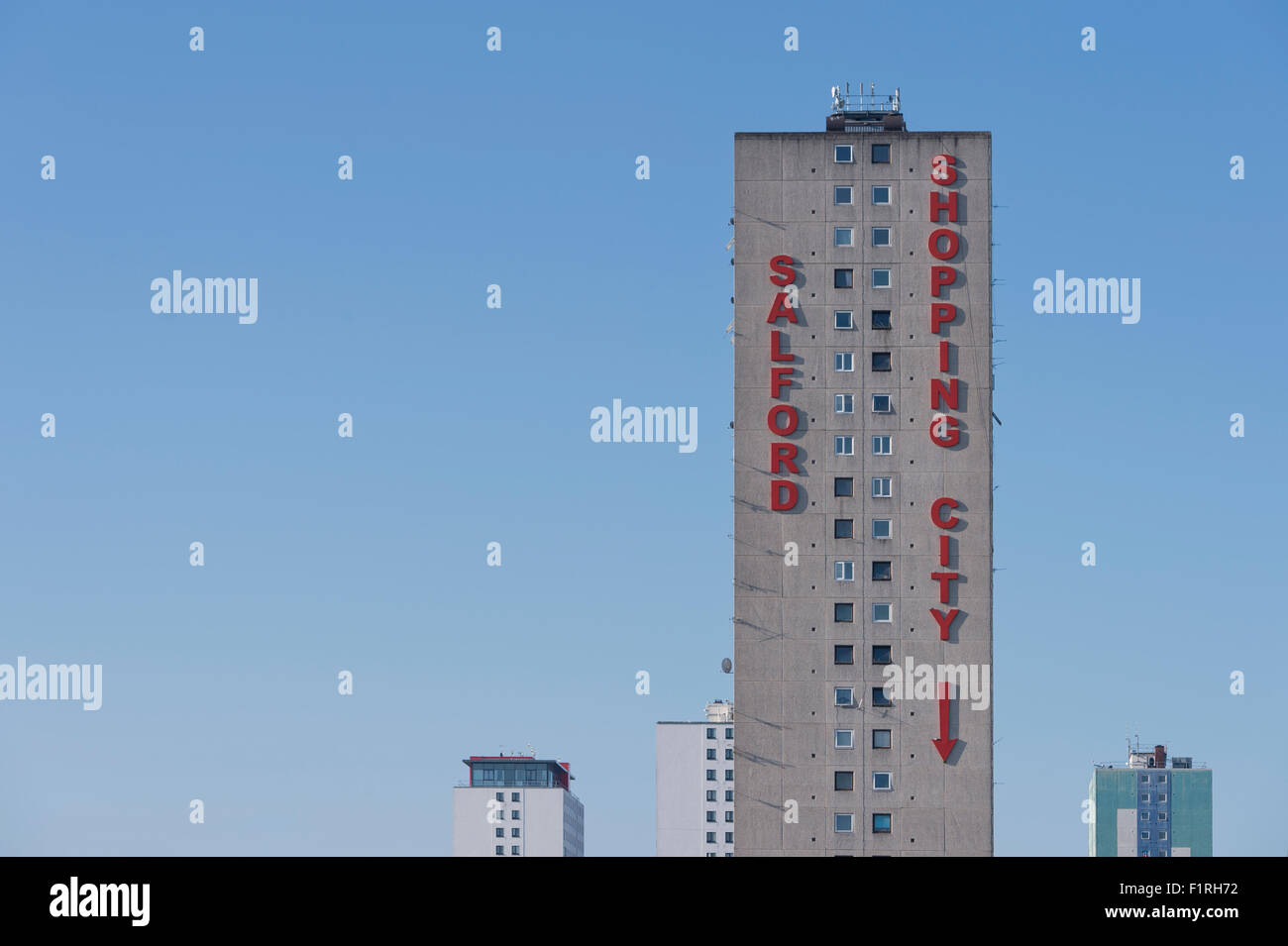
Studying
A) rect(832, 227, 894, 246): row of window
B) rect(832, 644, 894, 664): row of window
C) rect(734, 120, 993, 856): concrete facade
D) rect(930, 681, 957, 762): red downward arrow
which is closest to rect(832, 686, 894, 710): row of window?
rect(734, 120, 993, 856): concrete facade

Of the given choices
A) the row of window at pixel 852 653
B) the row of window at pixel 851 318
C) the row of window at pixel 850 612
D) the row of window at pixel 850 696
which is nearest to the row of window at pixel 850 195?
the row of window at pixel 851 318

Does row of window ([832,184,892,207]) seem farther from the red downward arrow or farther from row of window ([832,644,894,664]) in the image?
the red downward arrow

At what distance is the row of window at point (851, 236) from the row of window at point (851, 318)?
4029 millimetres

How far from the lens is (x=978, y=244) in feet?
378

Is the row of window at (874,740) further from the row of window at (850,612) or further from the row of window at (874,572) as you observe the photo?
the row of window at (874,572)

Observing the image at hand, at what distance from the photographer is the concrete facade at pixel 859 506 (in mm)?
109938

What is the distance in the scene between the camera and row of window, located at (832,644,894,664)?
111 meters

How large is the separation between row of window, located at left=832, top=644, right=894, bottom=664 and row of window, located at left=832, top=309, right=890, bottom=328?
A: 741 inches

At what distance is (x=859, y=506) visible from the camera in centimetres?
11244

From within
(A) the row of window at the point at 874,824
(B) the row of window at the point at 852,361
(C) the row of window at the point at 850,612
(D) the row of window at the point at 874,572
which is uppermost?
(B) the row of window at the point at 852,361
